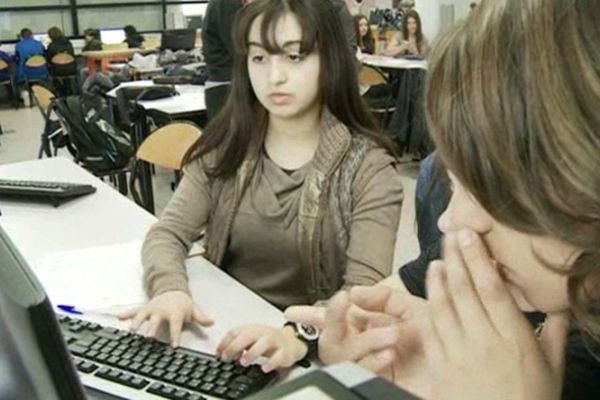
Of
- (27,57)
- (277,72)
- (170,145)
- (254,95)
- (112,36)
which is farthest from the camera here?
(112,36)

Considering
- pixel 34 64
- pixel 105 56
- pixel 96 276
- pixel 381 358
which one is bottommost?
pixel 34 64

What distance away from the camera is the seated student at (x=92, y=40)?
9227mm

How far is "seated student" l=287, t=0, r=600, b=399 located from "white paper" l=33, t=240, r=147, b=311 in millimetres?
569

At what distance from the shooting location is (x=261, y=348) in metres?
0.91

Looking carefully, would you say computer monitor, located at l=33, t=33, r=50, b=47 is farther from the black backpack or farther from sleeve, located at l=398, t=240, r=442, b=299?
sleeve, located at l=398, t=240, r=442, b=299

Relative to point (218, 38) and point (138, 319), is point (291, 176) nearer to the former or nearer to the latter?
point (138, 319)

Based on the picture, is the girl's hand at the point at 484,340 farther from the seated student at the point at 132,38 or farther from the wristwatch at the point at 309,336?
the seated student at the point at 132,38

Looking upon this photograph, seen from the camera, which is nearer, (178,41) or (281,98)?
(281,98)

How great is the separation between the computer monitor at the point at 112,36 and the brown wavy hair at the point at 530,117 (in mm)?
9807

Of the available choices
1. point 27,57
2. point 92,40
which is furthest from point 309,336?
point 92,40

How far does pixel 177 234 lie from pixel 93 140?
7.55 ft

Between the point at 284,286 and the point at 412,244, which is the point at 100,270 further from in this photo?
the point at 412,244

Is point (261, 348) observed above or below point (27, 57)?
above

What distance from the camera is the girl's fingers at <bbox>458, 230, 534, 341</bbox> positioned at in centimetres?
67
